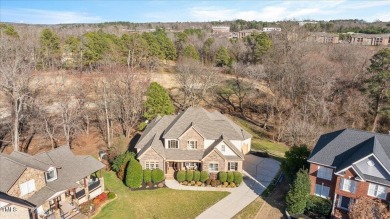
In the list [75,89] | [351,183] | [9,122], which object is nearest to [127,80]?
[75,89]

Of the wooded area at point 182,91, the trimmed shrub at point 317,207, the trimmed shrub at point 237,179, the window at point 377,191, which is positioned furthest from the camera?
the wooded area at point 182,91

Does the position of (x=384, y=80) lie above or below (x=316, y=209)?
above

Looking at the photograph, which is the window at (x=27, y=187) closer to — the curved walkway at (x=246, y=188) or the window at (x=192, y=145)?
the curved walkway at (x=246, y=188)

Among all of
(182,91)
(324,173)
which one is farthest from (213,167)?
(182,91)

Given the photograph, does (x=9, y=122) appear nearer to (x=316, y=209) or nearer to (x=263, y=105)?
(x=316, y=209)

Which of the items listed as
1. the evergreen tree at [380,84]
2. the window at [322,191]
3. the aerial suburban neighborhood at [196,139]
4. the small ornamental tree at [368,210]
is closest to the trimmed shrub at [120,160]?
the aerial suburban neighborhood at [196,139]

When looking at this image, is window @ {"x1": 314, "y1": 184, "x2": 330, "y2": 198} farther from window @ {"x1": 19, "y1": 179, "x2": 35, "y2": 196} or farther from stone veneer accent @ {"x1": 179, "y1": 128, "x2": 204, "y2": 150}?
window @ {"x1": 19, "y1": 179, "x2": 35, "y2": 196}
